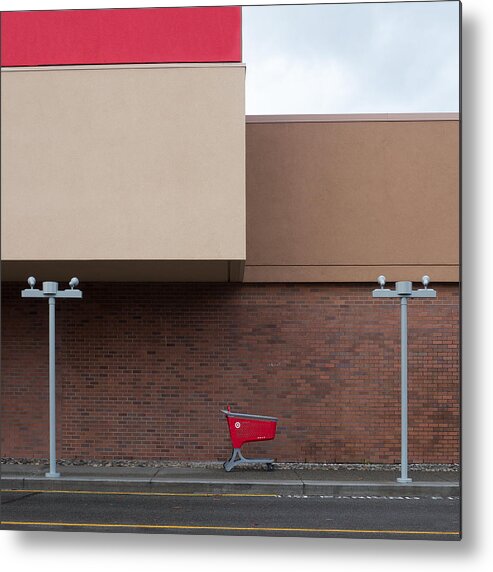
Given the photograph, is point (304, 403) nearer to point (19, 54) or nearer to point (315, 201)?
point (315, 201)

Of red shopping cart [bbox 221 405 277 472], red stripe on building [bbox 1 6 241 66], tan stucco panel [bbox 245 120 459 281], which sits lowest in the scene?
red shopping cart [bbox 221 405 277 472]

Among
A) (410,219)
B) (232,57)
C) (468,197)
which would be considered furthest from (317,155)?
(468,197)

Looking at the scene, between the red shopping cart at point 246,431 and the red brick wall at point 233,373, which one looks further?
the red brick wall at point 233,373

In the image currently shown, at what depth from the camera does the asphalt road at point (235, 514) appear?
23.6 feet

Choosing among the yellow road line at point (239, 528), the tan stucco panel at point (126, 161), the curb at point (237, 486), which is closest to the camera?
the yellow road line at point (239, 528)

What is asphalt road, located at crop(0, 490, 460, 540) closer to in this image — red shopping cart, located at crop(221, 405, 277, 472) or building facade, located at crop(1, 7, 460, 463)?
red shopping cart, located at crop(221, 405, 277, 472)

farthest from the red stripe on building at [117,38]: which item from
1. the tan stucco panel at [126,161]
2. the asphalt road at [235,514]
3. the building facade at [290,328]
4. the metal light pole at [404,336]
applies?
the asphalt road at [235,514]

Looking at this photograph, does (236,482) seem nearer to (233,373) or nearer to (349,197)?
(233,373)

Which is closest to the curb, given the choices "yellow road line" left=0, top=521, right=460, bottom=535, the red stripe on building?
"yellow road line" left=0, top=521, right=460, bottom=535

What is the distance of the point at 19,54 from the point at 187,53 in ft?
6.63

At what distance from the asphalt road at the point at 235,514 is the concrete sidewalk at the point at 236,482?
0.66ft

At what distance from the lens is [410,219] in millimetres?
10680

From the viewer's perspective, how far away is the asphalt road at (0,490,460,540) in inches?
283

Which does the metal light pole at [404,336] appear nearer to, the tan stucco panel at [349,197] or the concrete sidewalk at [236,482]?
the concrete sidewalk at [236,482]
